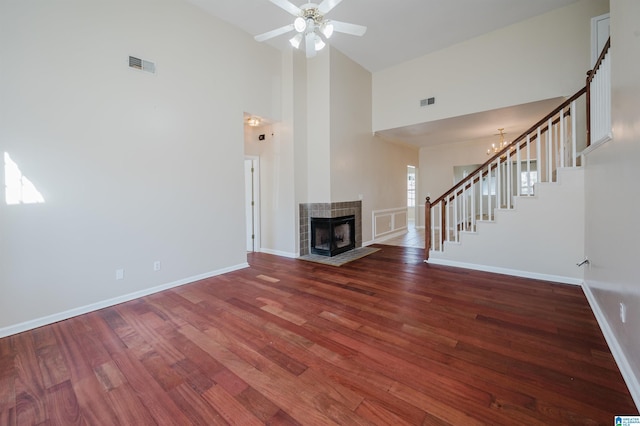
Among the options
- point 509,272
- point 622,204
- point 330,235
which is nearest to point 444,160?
point 509,272

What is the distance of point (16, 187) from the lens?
97.2 inches

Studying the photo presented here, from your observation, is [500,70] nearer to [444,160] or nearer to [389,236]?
[444,160]

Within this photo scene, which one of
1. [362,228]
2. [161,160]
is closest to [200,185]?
[161,160]

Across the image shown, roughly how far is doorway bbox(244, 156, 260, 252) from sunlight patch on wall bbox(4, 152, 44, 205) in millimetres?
3292

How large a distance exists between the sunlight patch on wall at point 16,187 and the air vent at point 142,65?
5.43 feet

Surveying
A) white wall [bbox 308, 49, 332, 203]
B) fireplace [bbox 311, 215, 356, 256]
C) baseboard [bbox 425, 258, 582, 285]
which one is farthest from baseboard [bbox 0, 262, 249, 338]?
baseboard [bbox 425, 258, 582, 285]

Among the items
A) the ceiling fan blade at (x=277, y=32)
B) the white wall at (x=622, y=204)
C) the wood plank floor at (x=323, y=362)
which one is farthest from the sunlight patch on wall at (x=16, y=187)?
the white wall at (x=622, y=204)

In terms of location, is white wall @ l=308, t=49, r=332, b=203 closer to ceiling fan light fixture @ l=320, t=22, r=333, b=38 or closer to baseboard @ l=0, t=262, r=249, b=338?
ceiling fan light fixture @ l=320, t=22, r=333, b=38

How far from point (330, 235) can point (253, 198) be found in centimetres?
200

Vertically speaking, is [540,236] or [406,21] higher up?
[406,21]

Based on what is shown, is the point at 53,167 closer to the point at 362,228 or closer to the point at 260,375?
the point at 260,375

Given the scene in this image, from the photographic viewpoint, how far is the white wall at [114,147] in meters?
2.51

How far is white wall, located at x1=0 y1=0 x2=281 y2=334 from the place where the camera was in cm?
251

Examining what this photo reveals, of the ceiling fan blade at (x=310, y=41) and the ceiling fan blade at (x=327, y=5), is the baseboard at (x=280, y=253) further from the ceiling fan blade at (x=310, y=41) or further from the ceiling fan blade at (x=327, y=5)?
the ceiling fan blade at (x=327, y=5)
